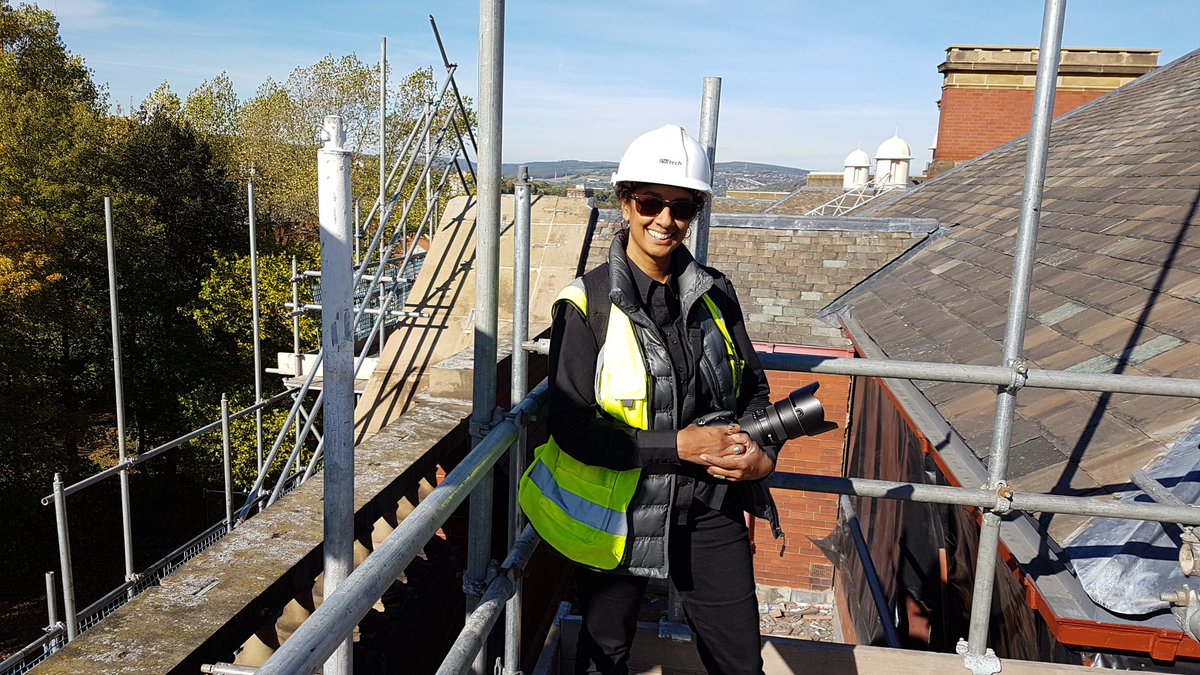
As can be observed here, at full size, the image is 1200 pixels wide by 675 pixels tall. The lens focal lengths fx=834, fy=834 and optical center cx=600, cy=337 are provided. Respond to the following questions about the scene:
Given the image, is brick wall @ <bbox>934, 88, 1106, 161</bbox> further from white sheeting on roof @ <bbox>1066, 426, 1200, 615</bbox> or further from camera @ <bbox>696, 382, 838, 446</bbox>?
camera @ <bbox>696, 382, 838, 446</bbox>

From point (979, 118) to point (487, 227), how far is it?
64.9 ft

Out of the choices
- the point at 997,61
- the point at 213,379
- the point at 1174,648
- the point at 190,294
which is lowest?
the point at 213,379

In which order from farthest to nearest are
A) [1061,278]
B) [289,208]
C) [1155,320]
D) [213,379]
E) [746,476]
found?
[289,208], [213,379], [1061,278], [1155,320], [746,476]

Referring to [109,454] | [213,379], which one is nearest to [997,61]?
[213,379]

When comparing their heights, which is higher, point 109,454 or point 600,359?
point 600,359

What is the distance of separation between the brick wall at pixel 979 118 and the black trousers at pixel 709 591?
19.2m

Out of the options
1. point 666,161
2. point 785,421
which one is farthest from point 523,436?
point 666,161

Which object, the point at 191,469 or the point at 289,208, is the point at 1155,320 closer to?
the point at 191,469

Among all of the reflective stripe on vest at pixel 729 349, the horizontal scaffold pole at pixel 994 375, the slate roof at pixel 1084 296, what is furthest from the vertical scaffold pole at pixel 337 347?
the slate roof at pixel 1084 296

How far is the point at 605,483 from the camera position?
204cm

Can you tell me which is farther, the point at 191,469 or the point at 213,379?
the point at 213,379

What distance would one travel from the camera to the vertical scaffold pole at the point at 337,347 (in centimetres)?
123

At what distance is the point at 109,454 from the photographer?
26.9 metres

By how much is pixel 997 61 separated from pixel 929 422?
17735 mm
